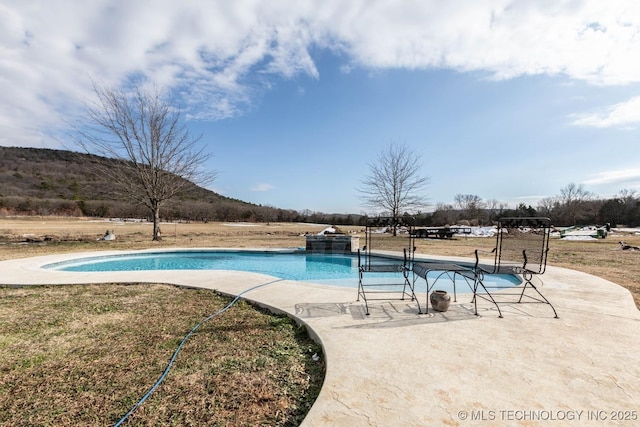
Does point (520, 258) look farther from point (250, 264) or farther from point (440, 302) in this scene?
point (250, 264)

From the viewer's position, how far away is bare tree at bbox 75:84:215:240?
45.6 feet

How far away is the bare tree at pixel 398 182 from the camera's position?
19.0 meters

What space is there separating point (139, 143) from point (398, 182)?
1516 centimetres

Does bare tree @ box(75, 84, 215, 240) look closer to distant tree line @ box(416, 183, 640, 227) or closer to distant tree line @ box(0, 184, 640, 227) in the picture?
distant tree line @ box(416, 183, 640, 227)

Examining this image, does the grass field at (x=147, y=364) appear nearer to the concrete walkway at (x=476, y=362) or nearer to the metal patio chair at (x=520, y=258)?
the concrete walkway at (x=476, y=362)

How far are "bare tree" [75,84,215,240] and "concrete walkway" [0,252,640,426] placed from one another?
1282 cm

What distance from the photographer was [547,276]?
237 inches

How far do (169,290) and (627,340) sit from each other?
6.23 m

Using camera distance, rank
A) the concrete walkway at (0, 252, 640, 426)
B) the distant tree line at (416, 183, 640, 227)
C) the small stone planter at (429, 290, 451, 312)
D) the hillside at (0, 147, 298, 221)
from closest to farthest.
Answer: the concrete walkway at (0, 252, 640, 426) < the small stone planter at (429, 290, 451, 312) < the distant tree line at (416, 183, 640, 227) < the hillside at (0, 147, 298, 221)

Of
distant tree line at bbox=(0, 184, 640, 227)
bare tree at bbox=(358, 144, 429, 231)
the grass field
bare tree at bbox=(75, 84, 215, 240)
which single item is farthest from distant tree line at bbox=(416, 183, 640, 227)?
the grass field

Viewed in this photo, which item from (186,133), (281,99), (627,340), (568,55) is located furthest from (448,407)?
(186,133)

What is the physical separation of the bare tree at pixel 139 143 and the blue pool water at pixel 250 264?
461 cm

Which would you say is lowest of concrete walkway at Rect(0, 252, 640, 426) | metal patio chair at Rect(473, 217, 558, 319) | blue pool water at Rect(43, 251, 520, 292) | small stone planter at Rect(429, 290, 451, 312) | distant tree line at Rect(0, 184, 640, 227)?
blue pool water at Rect(43, 251, 520, 292)

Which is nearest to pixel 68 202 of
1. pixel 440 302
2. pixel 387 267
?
pixel 387 267
